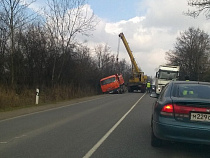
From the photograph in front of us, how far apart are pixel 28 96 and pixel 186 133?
16811 millimetres

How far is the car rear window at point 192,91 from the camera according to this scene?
5.92 m

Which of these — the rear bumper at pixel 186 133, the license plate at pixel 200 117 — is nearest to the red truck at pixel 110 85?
the rear bumper at pixel 186 133

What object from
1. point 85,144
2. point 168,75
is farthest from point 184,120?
point 168,75

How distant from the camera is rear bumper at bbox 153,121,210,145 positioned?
16.9ft

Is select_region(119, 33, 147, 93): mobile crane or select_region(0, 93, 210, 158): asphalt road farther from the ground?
select_region(119, 33, 147, 93): mobile crane

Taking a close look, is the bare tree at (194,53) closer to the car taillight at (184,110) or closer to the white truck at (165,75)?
the white truck at (165,75)

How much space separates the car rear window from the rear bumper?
89 centimetres

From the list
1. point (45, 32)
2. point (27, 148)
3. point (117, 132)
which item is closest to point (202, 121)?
point (117, 132)

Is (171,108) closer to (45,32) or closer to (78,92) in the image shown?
(45,32)

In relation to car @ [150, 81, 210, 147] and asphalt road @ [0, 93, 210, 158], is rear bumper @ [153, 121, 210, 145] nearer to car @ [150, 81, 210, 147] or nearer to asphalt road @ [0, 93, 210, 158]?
car @ [150, 81, 210, 147]

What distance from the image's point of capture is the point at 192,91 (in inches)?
243

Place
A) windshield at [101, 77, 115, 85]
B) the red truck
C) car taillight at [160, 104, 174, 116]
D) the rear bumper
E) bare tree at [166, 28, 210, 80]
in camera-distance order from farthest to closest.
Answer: bare tree at [166, 28, 210, 80] → windshield at [101, 77, 115, 85] → the red truck → car taillight at [160, 104, 174, 116] → the rear bumper

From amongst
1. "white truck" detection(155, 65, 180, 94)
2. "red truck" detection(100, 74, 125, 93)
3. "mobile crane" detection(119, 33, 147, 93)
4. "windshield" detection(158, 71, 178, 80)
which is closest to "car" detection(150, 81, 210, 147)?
"white truck" detection(155, 65, 180, 94)

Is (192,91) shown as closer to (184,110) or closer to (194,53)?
(184,110)
